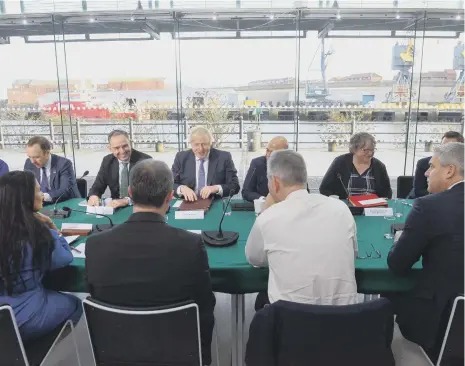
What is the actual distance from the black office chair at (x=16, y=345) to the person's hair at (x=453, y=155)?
187 cm

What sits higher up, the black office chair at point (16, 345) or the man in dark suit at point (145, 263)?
the man in dark suit at point (145, 263)

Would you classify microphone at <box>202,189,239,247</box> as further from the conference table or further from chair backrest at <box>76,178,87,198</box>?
chair backrest at <box>76,178,87,198</box>

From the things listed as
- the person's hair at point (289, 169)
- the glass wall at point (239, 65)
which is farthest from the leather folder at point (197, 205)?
the glass wall at point (239, 65)

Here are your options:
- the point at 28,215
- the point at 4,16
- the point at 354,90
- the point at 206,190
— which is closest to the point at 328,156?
the point at 354,90

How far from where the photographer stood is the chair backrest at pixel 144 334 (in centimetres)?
129

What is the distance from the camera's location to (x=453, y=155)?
1.68m

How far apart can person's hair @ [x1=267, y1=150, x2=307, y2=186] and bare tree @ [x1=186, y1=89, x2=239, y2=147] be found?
12.8ft

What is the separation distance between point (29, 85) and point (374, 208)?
16.7ft

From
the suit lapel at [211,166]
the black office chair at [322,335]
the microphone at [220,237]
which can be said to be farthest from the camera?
the suit lapel at [211,166]

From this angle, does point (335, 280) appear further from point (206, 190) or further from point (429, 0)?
point (429, 0)

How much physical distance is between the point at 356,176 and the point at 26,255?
2569 millimetres

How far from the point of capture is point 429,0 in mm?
4715

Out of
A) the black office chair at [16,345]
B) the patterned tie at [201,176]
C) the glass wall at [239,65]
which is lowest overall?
the black office chair at [16,345]

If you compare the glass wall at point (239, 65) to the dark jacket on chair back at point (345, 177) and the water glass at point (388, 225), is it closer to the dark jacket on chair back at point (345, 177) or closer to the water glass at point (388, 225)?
the dark jacket on chair back at point (345, 177)
